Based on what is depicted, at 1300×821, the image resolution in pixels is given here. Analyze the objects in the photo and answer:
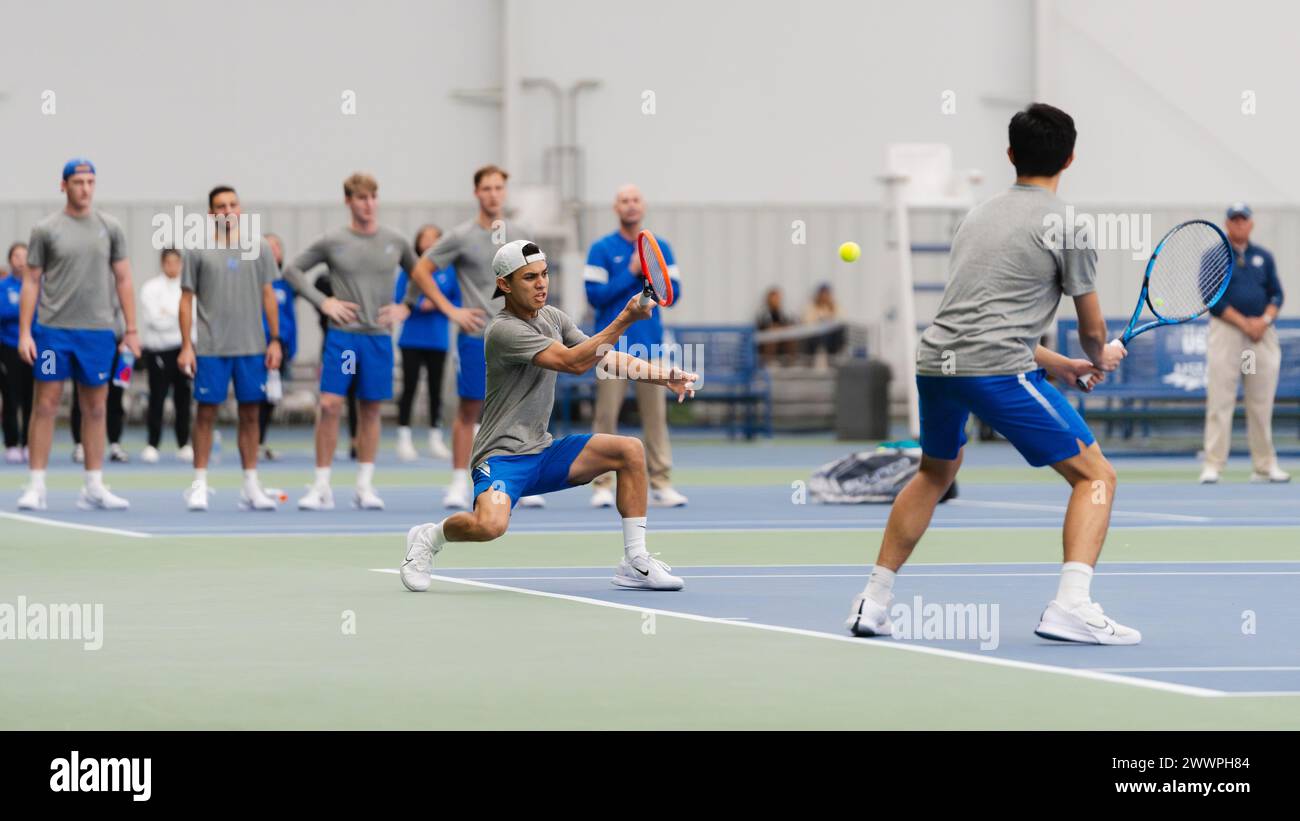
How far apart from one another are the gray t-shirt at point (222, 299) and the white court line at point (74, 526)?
1.40 metres

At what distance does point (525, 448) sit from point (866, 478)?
5.58m

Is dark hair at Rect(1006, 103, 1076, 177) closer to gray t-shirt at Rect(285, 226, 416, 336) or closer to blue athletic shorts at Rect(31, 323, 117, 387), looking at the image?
gray t-shirt at Rect(285, 226, 416, 336)

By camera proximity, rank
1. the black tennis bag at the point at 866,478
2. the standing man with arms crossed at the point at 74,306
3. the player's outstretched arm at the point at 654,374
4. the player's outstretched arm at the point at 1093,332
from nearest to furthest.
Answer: the player's outstretched arm at the point at 1093,332 < the player's outstretched arm at the point at 654,374 < the standing man with arms crossed at the point at 74,306 < the black tennis bag at the point at 866,478

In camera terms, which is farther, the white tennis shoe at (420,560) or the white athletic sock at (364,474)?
the white athletic sock at (364,474)

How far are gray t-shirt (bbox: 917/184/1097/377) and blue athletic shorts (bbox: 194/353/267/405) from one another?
685 centimetres

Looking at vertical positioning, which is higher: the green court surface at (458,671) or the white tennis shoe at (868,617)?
the white tennis shoe at (868,617)

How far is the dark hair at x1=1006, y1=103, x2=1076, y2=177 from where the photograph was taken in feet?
24.1

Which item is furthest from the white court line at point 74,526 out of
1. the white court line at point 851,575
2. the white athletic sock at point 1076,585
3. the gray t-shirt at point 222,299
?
the white athletic sock at point 1076,585

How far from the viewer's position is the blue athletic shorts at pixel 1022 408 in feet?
24.0

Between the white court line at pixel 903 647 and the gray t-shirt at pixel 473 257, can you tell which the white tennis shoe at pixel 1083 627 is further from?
the gray t-shirt at pixel 473 257

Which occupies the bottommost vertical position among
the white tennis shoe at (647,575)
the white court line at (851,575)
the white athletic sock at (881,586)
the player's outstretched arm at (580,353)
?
the white court line at (851,575)

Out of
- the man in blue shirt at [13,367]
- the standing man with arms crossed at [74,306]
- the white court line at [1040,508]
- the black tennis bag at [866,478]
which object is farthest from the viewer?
the man in blue shirt at [13,367]
